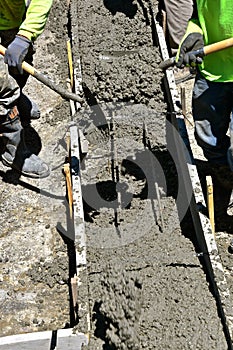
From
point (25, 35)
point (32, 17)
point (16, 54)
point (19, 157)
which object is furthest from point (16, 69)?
point (19, 157)

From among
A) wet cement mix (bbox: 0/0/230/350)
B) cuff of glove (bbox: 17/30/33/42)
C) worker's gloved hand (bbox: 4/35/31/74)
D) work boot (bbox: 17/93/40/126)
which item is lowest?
wet cement mix (bbox: 0/0/230/350)

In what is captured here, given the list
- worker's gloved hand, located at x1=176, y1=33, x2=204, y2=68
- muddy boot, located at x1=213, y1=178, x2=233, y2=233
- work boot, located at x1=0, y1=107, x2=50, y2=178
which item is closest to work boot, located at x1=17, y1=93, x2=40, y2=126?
work boot, located at x1=0, y1=107, x2=50, y2=178

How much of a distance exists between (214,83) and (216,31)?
38cm

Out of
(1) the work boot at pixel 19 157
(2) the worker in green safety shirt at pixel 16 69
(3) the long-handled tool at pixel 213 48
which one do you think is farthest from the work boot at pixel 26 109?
(3) the long-handled tool at pixel 213 48

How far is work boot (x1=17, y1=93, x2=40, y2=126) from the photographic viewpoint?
6.64 m

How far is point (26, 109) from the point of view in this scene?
6672 mm

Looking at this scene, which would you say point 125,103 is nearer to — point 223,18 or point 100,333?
point 223,18

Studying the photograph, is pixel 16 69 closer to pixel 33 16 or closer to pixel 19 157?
pixel 33 16

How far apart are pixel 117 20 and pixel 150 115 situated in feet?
6.00

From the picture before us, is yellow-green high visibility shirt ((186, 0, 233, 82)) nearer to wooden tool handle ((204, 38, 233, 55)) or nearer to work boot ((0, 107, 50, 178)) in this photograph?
wooden tool handle ((204, 38, 233, 55))

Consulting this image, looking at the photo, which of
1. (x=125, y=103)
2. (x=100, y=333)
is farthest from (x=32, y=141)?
(x=100, y=333)

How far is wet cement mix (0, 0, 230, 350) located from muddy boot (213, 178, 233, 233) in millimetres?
286

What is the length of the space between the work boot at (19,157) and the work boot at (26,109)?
1.75ft

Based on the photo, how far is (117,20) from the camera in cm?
747
